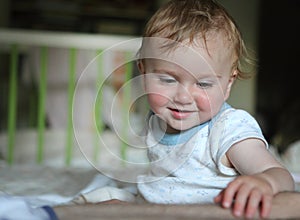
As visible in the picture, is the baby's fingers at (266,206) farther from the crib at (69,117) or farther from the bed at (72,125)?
the crib at (69,117)

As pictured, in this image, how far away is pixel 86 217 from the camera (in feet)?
2.11

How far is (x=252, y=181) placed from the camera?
2.28 ft

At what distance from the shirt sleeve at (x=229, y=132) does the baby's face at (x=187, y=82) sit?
0.08 feet

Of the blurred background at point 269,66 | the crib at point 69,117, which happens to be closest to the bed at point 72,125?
the crib at point 69,117

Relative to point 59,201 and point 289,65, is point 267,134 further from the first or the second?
point 59,201

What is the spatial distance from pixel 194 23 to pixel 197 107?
0.14 metres

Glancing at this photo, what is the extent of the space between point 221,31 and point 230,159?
0.70ft

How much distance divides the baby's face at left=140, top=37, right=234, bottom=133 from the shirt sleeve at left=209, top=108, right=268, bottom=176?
2 centimetres

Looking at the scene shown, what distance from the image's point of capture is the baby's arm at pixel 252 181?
2.17 feet

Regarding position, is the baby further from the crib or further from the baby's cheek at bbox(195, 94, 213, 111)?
the crib

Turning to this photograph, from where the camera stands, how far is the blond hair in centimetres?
90

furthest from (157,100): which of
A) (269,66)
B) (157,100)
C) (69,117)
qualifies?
(269,66)

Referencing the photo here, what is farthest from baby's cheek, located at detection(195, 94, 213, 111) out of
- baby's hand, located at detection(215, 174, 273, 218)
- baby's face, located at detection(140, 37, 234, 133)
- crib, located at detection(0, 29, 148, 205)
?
crib, located at detection(0, 29, 148, 205)

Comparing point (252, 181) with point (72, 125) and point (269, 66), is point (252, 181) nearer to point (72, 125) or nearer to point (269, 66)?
point (72, 125)
